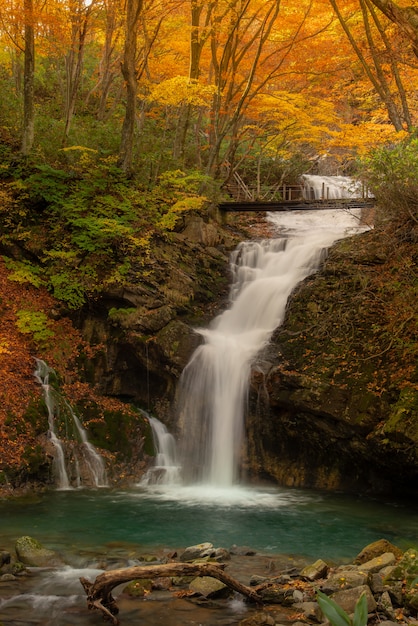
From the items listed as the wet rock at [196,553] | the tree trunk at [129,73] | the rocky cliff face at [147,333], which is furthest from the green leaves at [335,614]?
the tree trunk at [129,73]

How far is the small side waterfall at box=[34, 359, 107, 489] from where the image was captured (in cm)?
987

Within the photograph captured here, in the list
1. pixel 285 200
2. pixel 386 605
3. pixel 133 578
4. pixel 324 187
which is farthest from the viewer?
pixel 324 187

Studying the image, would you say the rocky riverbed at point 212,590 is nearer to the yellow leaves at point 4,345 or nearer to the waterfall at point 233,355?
the waterfall at point 233,355

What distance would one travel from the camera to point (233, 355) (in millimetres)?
11352

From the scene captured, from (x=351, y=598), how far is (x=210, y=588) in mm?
1409

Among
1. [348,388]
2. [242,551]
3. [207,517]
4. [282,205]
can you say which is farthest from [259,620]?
[282,205]

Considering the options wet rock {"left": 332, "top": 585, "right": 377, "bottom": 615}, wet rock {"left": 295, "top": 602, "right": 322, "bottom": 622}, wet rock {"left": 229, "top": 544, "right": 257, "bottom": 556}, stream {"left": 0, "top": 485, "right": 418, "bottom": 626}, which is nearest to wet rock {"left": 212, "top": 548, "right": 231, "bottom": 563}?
stream {"left": 0, "top": 485, "right": 418, "bottom": 626}

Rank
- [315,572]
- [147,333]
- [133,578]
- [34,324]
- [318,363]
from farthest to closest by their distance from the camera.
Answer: [147,333]
[34,324]
[318,363]
[315,572]
[133,578]

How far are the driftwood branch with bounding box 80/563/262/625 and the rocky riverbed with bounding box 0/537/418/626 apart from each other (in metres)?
0.04

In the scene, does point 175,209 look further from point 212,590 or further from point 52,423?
point 212,590

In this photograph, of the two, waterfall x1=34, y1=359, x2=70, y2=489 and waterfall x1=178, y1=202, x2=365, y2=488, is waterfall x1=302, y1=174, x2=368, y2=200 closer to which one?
waterfall x1=178, y1=202, x2=365, y2=488

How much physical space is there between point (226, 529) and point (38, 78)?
2203cm

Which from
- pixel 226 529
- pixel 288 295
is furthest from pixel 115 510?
pixel 288 295

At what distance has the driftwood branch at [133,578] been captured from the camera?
15.3 feet
